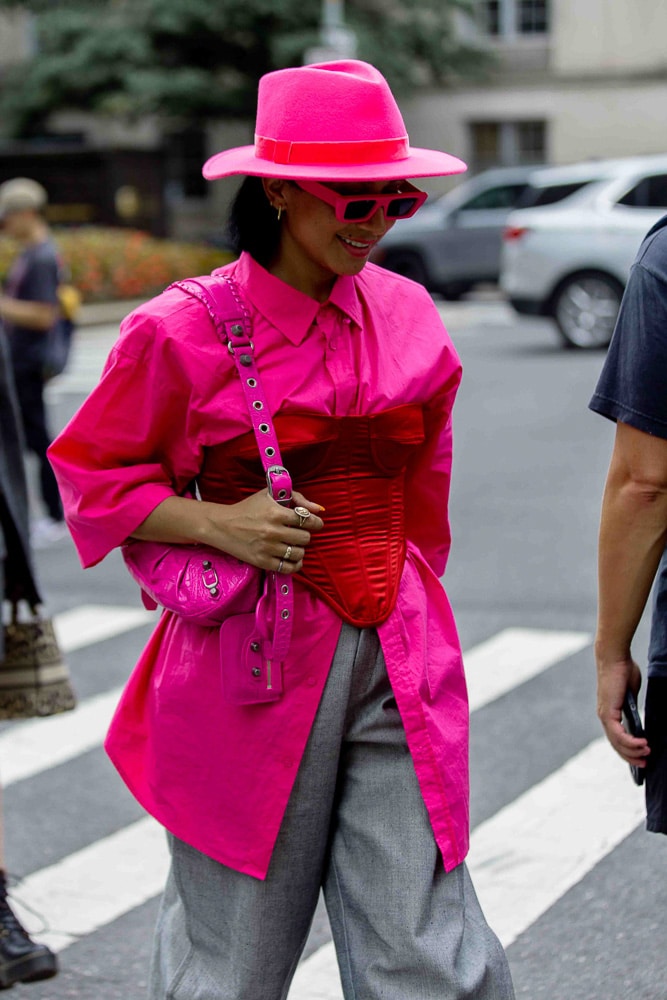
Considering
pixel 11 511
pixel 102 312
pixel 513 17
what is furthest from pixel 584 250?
pixel 513 17

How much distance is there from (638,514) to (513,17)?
32664mm

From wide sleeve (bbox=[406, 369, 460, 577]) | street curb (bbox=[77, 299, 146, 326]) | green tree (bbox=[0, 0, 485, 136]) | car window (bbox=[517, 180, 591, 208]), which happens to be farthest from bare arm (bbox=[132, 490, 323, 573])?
green tree (bbox=[0, 0, 485, 136])

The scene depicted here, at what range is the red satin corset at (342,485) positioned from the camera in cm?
259

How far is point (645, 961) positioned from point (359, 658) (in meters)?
1.54

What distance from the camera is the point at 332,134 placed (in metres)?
2.55

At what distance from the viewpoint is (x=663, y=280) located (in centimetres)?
236

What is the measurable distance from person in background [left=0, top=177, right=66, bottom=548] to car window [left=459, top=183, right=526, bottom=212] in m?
13.5

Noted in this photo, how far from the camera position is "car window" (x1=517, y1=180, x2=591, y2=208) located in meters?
17.1

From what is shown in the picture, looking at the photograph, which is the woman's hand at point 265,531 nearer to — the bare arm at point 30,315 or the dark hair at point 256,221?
the dark hair at point 256,221

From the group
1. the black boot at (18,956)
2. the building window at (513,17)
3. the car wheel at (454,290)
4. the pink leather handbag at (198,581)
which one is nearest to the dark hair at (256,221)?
the pink leather handbag at (198,581)

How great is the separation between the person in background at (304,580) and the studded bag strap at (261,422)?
2 cm

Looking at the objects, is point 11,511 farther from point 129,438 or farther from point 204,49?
point 204,49

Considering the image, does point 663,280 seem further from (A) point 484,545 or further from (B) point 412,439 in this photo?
(A) point 484,545

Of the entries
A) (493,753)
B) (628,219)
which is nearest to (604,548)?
(493,753)
